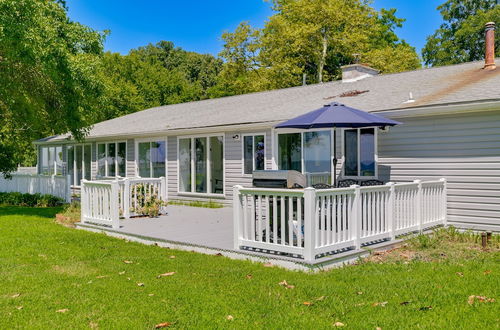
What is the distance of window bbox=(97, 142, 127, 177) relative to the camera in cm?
1694

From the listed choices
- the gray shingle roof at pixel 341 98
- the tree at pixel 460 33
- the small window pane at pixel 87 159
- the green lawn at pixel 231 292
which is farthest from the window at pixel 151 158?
the tree at pixel 460 33

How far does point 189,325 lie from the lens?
384 centimetres

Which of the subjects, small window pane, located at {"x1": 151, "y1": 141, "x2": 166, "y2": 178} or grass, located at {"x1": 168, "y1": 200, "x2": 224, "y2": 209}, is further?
small window pane, located at {"x1": 151, "y1": 141, "x2": 166, "y2": 178}

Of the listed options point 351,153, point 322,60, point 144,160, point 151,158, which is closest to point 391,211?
point 351,153

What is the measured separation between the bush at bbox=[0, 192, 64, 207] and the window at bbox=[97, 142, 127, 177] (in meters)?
2.50

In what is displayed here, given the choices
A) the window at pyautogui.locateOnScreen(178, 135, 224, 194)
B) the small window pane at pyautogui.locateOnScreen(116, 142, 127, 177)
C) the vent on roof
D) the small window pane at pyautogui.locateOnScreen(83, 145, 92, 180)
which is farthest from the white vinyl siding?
the small window pane at pyautogui.locateOnScreen(83, 145, 92, 180)

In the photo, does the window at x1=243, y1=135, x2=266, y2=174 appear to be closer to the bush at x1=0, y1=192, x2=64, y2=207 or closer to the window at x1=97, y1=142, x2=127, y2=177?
the window at x1=97, y1=142, x2=127, y2=177

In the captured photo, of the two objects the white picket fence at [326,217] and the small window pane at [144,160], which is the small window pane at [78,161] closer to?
the small window pane at [144,160]

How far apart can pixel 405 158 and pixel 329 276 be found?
482cm

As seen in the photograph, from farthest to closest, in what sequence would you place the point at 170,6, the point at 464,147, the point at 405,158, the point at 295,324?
the point at 170,6 → the point at 405,158 → the point at 464,147 → the point at 295,324

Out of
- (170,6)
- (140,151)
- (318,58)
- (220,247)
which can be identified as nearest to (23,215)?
(140,151)

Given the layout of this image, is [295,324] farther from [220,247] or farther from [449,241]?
[449,241]

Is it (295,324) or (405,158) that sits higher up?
(405,158)

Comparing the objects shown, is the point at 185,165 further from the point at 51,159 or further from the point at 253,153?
the point at 51,159
